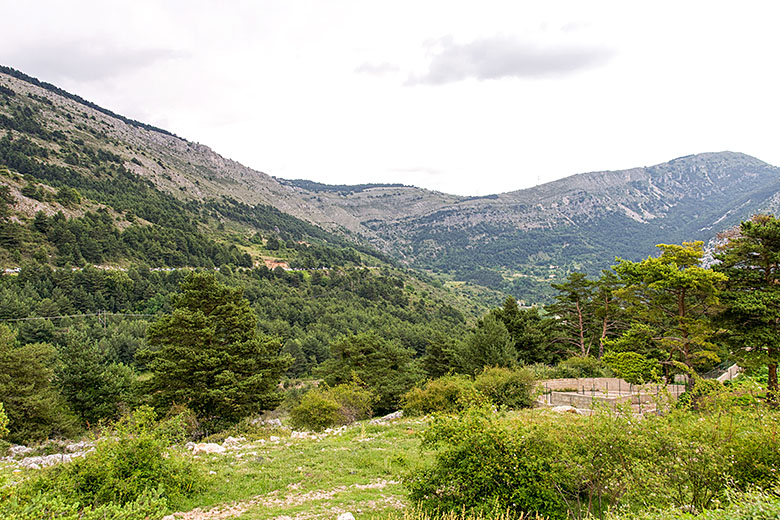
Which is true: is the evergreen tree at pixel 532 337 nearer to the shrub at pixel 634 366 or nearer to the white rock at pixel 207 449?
the shrub at pixel 634 366

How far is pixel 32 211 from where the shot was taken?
73500mm

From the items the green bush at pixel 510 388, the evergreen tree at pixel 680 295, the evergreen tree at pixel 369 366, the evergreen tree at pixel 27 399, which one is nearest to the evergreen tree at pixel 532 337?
the evergreen tree at pixel 369 366

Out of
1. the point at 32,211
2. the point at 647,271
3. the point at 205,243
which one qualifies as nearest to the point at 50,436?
the point at 647,271

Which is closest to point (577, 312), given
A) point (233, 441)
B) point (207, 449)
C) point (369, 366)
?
point (369, 366)

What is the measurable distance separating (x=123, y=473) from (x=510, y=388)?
1833 cm

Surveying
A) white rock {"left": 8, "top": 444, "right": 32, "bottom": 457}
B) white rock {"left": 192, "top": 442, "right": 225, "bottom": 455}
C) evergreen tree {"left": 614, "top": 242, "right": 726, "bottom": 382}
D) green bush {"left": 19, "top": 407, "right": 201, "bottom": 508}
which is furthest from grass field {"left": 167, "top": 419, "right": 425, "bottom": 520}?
evergreen tree {"left": 614, "top": 242, "right": 726, "bottom": 382}

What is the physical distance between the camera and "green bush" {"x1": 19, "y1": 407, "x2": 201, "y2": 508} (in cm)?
841

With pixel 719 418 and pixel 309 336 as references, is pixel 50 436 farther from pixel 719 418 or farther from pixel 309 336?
pixel 309 336

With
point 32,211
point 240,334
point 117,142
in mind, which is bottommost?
point 240,334

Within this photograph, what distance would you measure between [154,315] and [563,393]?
65.0 meters

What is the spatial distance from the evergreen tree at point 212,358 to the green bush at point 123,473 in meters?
11.2

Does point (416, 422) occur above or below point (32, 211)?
below

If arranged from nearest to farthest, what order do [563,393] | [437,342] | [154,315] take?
[563,393]
[437,342]
[154,315]

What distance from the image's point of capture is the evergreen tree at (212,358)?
2138 cm
